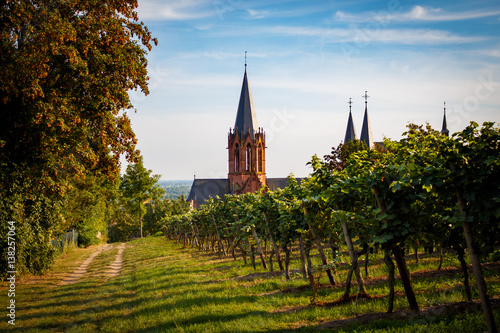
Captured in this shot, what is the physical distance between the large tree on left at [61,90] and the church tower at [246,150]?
5965 centimetres

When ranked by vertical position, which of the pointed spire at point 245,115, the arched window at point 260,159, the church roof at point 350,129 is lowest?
the arched window at point 260,159

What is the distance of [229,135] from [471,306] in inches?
2856

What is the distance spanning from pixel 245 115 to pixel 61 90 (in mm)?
62258

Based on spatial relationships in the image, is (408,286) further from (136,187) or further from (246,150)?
(246,150)

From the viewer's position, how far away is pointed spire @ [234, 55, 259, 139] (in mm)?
73062

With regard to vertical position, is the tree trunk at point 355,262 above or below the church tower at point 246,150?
below

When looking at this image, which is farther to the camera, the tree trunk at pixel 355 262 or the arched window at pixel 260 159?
the arched window at pixel 260 159

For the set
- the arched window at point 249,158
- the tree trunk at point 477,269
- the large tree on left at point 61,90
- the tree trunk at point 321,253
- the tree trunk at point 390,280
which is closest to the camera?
the tree trunk at point 477,269

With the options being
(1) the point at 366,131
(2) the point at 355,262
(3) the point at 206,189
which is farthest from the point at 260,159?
(2) the point at 355,262

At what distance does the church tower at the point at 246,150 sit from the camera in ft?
247

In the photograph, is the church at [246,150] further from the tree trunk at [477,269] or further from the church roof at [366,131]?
the tree trunk at [477,269]

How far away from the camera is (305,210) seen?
444 inches

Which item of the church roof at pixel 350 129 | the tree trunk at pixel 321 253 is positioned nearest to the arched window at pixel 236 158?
the church roof at pixel 350 129

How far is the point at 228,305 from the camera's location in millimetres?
9664
